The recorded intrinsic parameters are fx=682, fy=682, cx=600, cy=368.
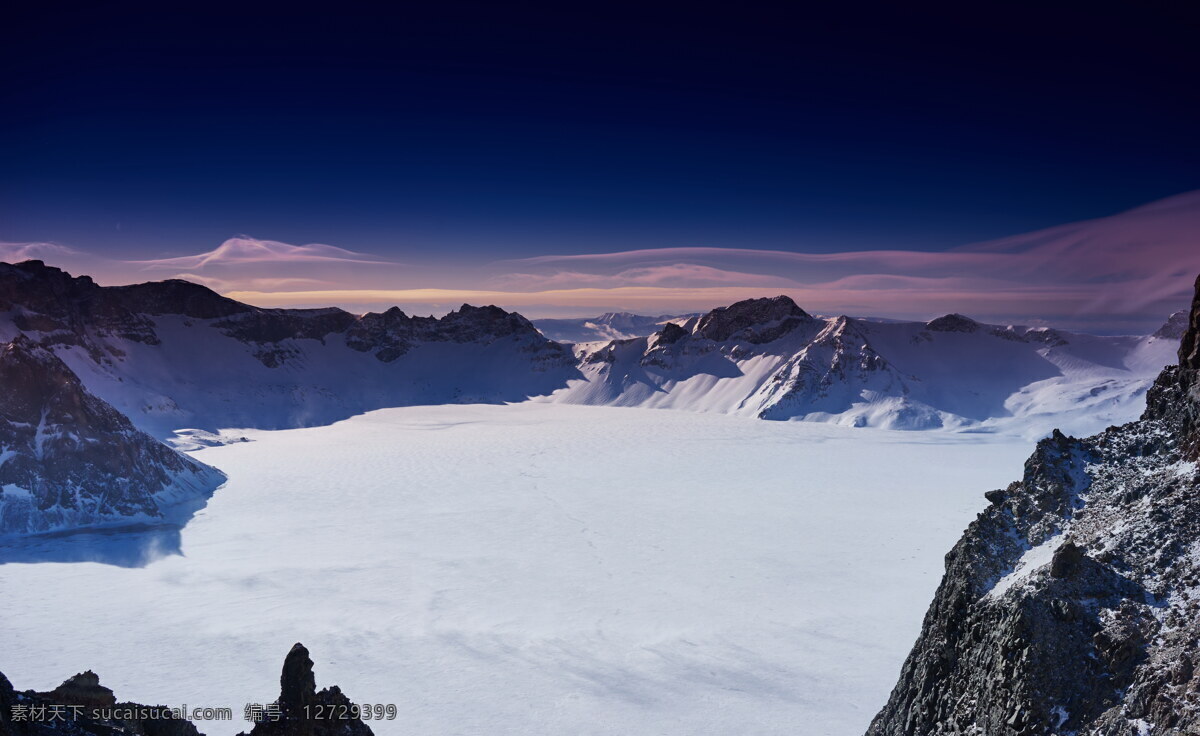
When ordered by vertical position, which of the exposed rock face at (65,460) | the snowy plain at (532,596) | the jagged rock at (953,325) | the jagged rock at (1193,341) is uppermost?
the jagged rock at (953,325)

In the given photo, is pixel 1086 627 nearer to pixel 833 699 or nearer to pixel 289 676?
pixel 289 676

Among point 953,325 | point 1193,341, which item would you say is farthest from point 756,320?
point 1193,341

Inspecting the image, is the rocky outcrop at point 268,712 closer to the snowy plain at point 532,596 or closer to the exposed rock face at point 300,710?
the exposed rock face at point 300,710

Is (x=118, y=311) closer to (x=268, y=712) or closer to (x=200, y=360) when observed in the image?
(x=200, y=360)

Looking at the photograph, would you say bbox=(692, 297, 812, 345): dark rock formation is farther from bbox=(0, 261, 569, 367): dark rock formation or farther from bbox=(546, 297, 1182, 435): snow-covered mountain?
bbox=(0, 261, 569, 367): dark rock formation

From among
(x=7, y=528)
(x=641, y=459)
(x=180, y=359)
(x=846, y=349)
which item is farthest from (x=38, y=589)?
(x=846, y=349)

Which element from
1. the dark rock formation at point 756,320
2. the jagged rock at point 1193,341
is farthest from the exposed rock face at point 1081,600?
the dark rock formation at point 756,320

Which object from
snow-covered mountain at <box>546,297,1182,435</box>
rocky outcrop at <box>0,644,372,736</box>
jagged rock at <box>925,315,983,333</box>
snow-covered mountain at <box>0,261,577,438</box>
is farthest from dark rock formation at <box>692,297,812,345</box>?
rocky outcrop at <box>0,644,372,736</box>
